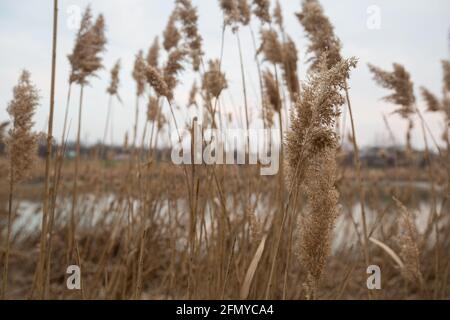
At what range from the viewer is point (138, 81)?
7.91ft

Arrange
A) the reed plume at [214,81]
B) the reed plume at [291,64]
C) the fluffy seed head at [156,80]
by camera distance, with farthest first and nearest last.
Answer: the reed plume at [291,64]
the reed plume at [214,81]
the fluffy seed head at [156,80]

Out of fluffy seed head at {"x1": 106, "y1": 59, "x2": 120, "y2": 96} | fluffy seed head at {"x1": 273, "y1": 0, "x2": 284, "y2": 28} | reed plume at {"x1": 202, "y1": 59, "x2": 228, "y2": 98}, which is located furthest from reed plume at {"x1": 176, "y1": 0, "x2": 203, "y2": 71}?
fluffy seed head at {"x1": 106, "y1": 59, "x2": 120, "y2": 96}

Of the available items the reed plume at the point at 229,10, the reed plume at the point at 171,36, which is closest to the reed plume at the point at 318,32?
the reed plume at the point at 229,10

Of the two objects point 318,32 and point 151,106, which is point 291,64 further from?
point 151,106

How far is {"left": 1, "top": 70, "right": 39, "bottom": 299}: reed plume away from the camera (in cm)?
113

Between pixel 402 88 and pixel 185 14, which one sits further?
pixel 402 88

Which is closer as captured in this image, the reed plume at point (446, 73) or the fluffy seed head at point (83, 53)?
the fluffy seed head at point (83, 53)

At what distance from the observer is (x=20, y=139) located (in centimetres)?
A: 112

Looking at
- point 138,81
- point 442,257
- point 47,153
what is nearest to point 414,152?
point 442,257

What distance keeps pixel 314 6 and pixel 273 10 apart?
0.72 meters

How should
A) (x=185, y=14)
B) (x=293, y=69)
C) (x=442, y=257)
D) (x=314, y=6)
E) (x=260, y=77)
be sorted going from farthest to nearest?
(x=442, y=257)
(x=293, y=69)
(x=260, y=77)
(x=185, y=14)
(x=314, y=6)

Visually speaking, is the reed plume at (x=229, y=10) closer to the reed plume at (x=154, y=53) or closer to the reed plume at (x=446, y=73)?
the reed plume at (x=154, y=53)

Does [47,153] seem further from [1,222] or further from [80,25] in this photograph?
[1,222]

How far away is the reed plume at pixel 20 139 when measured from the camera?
1128mm
